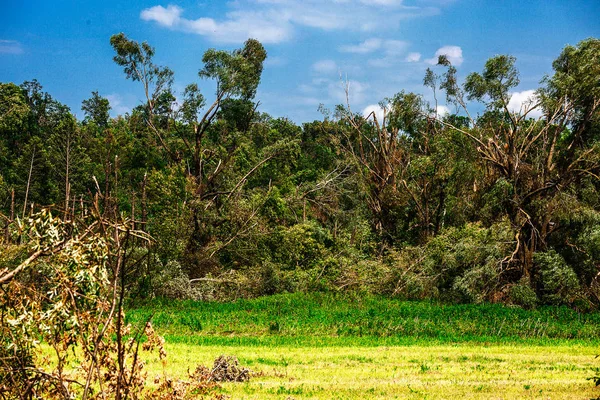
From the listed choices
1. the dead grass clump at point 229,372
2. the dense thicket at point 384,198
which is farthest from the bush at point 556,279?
the dead grass clump at point 229,372

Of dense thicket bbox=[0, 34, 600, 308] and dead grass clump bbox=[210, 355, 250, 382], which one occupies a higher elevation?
dense thicket bbox=[0, 34, 600, 308]

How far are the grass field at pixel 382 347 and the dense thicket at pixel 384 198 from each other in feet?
7.08

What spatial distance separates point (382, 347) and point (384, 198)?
17.4 meters

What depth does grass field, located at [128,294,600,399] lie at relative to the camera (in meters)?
10.5

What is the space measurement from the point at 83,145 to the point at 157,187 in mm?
22377

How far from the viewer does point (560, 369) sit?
41.4 ft

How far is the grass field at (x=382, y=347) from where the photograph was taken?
1050cm

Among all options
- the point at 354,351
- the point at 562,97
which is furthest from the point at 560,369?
the point at 562,97

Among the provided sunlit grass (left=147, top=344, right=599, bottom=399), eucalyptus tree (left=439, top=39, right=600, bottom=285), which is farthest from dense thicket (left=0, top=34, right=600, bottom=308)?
sunlit grass (left=147, top=344, right=599, bottom=399)

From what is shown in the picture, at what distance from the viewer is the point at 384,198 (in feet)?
107

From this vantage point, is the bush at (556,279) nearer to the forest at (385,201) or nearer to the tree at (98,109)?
the forest at (385,201)

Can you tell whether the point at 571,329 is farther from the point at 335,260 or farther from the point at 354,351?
the point at 335,260

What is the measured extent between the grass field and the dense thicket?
7.08 ft

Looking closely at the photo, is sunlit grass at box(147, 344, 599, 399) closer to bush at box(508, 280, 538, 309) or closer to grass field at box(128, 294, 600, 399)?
grass field at box(128, 294, 600, 399)
